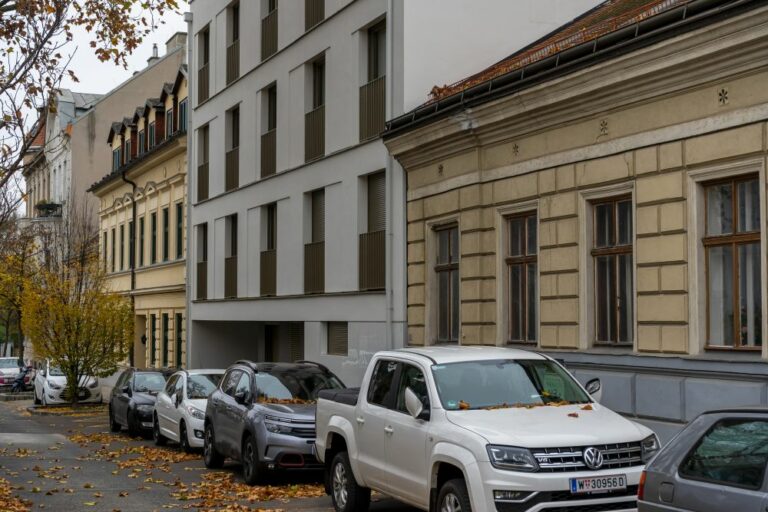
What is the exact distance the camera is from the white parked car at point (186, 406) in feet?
66.6

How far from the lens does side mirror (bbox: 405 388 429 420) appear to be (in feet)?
33.6

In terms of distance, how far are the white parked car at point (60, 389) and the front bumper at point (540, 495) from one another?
106ft

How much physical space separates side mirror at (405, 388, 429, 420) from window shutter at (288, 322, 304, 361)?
19.3 metres

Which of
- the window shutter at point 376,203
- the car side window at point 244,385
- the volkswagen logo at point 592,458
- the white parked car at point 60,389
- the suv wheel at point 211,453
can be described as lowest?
the white parked car at point 60,389

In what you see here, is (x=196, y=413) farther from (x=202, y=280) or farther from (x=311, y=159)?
(x=202, y=280)

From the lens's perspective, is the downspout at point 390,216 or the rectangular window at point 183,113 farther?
the rectangular window at point 183,113

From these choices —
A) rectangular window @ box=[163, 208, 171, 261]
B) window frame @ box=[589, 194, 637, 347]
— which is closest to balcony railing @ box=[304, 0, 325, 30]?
window frame @ box=[589, 194, 637, 347]

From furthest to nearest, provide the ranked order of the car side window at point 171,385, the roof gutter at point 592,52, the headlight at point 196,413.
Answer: the car side window at point 171,385
the headlight at point 196,413
the roof gutter at point 592,52

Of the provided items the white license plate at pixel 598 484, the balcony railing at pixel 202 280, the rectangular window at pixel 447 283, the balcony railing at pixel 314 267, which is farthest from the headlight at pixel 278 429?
the balcony railing at pixel 202 280

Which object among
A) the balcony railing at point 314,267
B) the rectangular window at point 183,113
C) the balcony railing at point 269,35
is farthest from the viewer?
the rectangular window at point 183,113

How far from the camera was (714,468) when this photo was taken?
6754 mm

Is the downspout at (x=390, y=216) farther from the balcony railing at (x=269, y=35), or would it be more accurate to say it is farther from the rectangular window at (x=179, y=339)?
the rectangular window at (x=179, y=339)

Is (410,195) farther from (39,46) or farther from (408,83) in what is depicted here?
(39,46)

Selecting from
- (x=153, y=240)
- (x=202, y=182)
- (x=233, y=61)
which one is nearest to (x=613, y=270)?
(x=233, y=61)
